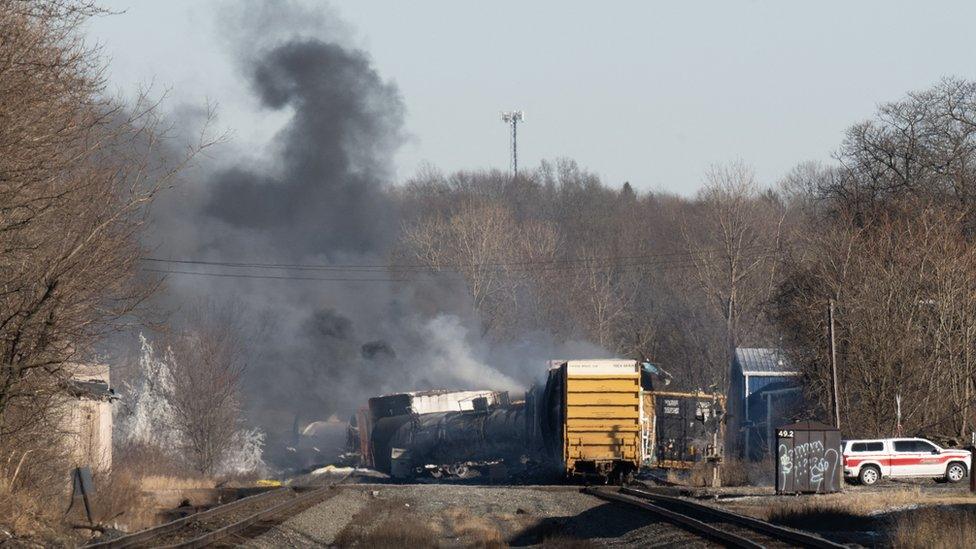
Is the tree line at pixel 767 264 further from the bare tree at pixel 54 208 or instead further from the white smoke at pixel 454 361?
the bare tree at pixel 54 208

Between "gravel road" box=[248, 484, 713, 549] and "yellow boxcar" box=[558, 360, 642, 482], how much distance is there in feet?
9.42

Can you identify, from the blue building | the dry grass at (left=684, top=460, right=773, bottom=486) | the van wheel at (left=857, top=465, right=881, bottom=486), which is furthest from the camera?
the blue building

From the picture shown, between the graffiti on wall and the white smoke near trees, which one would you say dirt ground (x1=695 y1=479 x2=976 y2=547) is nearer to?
the graffiti on wall

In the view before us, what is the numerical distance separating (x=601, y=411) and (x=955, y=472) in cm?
1100

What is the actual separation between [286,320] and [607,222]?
40.4 m

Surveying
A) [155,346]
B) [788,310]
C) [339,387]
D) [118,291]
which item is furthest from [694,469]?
A: [339,387]

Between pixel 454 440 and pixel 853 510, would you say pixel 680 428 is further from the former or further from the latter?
pixel 853 510

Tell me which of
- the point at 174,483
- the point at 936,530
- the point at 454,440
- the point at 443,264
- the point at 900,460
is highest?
the point at 443,264

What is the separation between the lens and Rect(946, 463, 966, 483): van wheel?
35.8 m

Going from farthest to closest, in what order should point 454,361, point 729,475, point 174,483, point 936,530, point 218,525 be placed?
point 454,361
point 729,475
point 174,483
point 218,525
point 936,530

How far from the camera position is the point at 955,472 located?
35844 millimetres

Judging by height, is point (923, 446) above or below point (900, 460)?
above

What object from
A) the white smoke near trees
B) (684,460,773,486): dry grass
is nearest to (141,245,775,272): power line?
the white smoke near trees

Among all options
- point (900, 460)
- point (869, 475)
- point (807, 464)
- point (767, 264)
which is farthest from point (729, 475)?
point (767, 264)
